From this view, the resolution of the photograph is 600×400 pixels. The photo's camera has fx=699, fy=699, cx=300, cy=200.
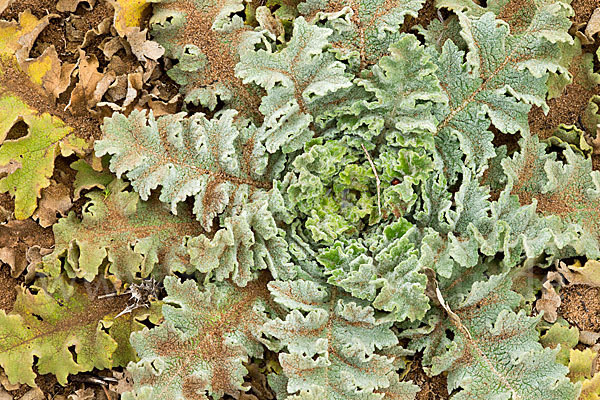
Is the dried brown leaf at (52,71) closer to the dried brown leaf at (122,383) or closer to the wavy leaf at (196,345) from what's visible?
the wavy leaf at (196,345)

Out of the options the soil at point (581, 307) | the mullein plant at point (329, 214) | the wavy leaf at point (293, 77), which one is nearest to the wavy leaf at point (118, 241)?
the mullein plant at point (329, 214)

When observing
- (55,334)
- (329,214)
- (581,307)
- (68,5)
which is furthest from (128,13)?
(581,307)

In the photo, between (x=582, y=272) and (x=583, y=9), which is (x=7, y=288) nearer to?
(x=582, y=272)

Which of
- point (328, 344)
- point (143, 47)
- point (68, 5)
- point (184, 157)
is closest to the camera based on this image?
point (328, 344)

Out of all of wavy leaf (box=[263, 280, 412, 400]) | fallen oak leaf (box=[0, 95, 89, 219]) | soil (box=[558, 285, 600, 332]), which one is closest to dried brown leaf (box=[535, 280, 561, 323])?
soil (box=[558, 285, 600, 332])

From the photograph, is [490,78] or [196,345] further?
[490,78]
